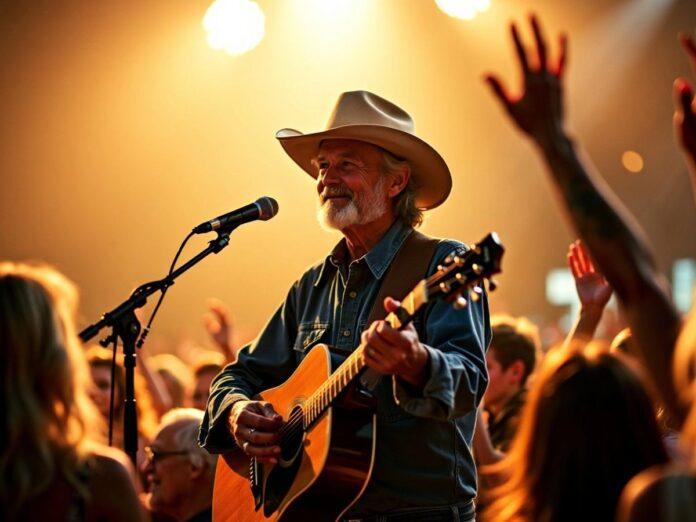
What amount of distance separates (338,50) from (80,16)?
10.1 ft

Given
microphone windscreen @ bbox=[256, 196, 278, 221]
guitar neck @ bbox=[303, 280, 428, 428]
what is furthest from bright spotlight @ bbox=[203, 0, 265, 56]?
guitar neck @ bbox=[303, 280, 428, 428]

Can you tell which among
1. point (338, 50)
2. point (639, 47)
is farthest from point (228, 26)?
point (639, 47)

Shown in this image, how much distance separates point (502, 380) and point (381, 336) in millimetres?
2838

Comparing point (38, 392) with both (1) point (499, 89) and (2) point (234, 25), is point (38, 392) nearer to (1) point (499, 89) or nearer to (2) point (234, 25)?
(1) point (499, 89)

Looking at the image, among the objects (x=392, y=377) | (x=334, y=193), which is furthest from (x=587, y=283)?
(x=392, y=377)

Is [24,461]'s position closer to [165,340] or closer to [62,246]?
Result: [62,246]

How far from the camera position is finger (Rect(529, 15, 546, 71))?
2.25 meters

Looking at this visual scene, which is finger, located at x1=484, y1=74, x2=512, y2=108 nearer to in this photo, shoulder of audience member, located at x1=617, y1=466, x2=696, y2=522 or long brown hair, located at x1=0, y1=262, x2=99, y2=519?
shoulder of audience member, located at x1=617, y1=466, x2=696, y2=522

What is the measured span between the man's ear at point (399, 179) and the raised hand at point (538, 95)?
1809 mm

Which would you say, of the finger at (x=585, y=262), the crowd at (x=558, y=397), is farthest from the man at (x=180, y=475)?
the crowd at (x=558, y=397)

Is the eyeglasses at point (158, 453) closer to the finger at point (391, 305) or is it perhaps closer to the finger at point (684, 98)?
the finger at point (391, 305)

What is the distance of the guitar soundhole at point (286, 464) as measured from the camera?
373cm

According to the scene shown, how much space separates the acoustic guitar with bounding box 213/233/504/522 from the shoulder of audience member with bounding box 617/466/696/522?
46.6 inches

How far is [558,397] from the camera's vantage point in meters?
2.27
